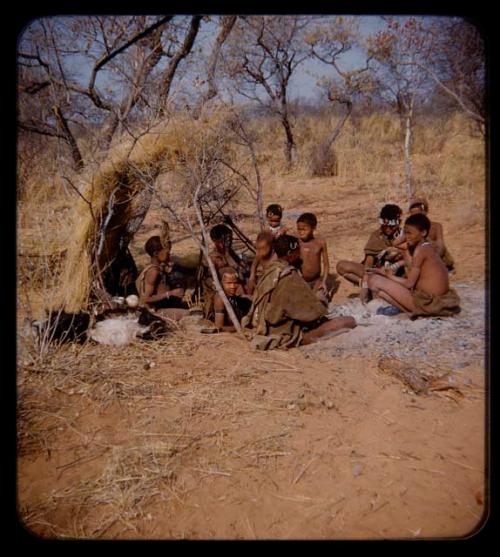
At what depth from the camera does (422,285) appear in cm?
491

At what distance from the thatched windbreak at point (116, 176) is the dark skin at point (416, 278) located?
6.93 ft

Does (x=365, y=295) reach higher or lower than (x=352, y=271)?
lower

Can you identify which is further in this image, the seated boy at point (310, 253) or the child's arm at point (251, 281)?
the seated boy at point (310, 253)

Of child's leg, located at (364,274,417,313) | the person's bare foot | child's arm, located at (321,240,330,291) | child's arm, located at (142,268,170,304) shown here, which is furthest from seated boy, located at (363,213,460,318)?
child's arm, located at (142,268,170,304)

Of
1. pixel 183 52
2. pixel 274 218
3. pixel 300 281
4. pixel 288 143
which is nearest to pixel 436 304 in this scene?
pixel 300 281

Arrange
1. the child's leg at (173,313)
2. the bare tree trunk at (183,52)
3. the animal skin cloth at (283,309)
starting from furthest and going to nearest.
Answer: the bare tree trunk at (183,52) < the child's leg at (173,313) < the animal skin cloth at (283,309)

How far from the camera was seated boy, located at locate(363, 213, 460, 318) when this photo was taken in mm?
4805

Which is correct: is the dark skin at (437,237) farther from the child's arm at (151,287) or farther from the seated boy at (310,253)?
the child's arm at (151,287)

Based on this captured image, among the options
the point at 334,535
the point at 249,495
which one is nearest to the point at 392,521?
the point at 334,535

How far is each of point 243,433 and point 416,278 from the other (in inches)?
98.2

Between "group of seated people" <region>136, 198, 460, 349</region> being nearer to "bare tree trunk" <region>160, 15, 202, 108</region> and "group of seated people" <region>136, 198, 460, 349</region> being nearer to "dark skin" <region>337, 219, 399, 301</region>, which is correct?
"dark skin" <region>337, 219, 399, 301</region>

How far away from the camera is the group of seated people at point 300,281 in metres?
4.70

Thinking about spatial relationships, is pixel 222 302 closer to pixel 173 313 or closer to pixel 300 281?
pixel 173 313

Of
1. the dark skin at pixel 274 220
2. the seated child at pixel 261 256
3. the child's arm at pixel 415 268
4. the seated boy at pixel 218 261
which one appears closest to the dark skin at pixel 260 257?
the seated child at pixel 261 256
